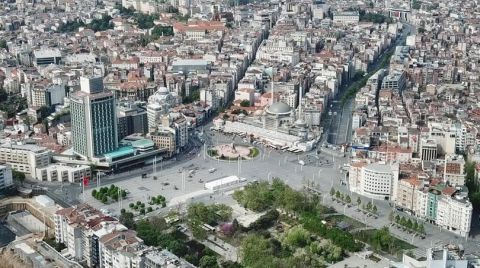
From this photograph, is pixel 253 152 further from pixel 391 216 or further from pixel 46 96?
pixel 46 96

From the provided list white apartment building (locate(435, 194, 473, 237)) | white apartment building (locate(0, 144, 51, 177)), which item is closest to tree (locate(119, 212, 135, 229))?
white apartment building (locate(0, 144, 51, 177))

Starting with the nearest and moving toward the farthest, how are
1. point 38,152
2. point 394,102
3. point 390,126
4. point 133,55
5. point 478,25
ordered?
point 38,152
point 390,126
point 394,102
point 133,55
point 478,25

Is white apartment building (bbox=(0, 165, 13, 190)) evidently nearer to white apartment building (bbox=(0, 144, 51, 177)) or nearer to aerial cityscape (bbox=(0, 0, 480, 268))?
aerial cityscape (bbox=(0, 0, 480, 268))

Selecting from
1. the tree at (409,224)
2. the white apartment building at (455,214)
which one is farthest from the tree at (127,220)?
the white apartment building at (455,214)

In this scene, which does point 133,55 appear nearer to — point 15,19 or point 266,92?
point 266,92

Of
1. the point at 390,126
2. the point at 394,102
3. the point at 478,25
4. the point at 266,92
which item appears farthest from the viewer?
the point at 478,25

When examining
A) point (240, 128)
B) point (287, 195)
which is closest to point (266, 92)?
point (240, 128)
